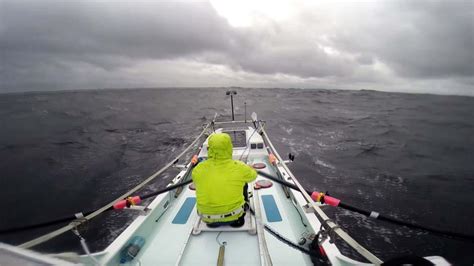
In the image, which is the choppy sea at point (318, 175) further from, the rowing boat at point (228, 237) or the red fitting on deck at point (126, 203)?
the red fitting on deck at point (126, 203)

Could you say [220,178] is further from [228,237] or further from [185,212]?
[185,212]

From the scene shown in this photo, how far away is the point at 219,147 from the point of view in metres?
3.75

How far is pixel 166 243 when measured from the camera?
453 centimetres

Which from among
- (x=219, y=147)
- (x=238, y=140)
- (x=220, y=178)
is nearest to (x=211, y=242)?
(x=220, y=178)

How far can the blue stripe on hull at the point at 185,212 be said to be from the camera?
17.2ft

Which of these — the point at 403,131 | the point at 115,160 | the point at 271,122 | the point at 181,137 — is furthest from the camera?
the point at 271,122

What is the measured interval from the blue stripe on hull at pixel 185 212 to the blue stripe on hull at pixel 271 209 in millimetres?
2014

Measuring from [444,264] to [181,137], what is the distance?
21074 millimetres

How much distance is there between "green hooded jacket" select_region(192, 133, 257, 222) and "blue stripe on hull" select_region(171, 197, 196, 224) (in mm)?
1574

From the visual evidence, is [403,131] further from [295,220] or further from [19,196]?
[19,196]

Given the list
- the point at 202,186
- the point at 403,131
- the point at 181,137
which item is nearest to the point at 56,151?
the point at 181,137

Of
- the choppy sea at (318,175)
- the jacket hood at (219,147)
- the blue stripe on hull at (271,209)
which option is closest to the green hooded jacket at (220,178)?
the jacket hood at (219,147)

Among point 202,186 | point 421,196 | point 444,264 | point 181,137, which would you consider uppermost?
point 202,186

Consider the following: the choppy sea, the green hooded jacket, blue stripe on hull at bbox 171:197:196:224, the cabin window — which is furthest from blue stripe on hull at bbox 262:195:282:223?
the cabin window
